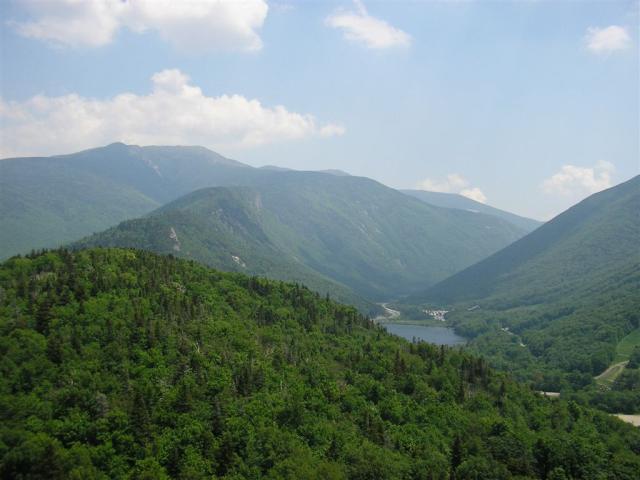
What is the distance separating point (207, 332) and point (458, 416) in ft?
192

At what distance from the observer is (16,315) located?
108 meters

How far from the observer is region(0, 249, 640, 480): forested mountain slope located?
86.0 m

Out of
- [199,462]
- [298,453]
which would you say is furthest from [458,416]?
[199,462]

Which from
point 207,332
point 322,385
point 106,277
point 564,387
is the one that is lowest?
point 564,387

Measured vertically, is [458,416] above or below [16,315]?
below

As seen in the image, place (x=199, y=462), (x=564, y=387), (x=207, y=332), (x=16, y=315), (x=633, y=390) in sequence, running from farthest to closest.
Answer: (x=564, y=387) → (x=633, y=390) → (x=207, y=332) → (x=16, y=315) → (x=199, y=462)

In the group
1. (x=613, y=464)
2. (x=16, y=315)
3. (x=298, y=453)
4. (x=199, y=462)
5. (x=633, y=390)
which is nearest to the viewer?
(x=199, y=462)

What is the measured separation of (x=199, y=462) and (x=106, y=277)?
64418mm

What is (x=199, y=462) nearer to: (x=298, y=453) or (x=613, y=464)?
(x=298, y=453)

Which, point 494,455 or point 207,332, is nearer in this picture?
point 494,455

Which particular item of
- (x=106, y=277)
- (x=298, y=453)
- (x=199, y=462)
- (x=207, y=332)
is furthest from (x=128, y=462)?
(x=106, y=277)

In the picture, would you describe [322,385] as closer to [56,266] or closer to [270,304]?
[270,304]

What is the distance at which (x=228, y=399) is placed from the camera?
335 ft

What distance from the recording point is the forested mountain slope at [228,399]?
86000 millimetres
